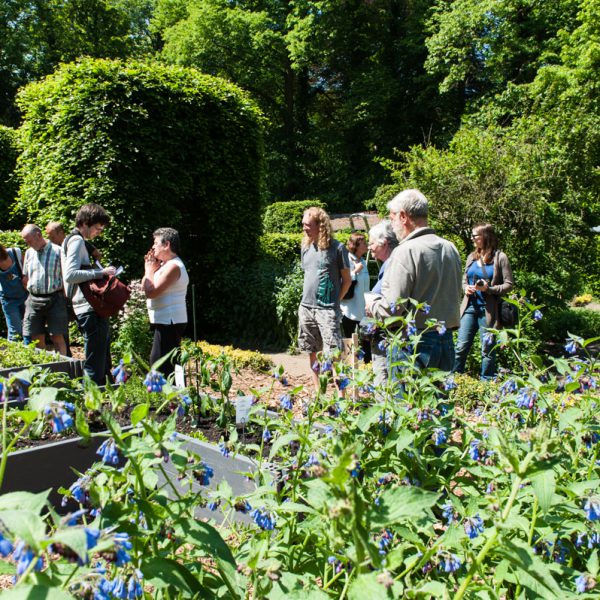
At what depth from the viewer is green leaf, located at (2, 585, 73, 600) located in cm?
76

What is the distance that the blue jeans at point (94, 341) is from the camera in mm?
4586

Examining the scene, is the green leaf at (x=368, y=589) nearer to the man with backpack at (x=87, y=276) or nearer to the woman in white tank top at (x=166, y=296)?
the woman in white tank top at (x=166, y=296)

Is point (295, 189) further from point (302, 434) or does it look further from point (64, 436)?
point (302, 434)

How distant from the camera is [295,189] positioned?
1211 inches

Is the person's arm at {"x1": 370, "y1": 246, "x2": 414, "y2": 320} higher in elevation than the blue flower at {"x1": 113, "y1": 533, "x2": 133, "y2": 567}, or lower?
higher

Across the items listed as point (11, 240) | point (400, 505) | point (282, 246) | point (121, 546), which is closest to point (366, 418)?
point (400, 505)

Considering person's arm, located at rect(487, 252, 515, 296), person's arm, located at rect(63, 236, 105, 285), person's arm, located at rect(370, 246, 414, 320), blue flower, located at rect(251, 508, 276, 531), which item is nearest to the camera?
blue flower, located at rect(251, 508, 276, 531)

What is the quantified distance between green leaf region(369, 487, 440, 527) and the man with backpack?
3.89 meters

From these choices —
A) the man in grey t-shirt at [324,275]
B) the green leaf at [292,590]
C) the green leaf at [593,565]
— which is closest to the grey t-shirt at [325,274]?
the man in grey t-shirt at [324,275]

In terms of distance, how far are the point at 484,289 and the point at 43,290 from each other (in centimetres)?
455

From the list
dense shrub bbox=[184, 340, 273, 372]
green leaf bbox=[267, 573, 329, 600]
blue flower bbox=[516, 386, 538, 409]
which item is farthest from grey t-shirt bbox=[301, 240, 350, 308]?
green leaf bbox=[267, 573, 329, 600]

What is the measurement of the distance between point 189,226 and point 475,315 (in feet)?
17.9

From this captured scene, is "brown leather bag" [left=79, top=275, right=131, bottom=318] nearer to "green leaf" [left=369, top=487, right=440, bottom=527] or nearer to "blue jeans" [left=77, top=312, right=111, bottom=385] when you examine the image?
"blue jeans" [left=77, top=312, right=111, bottom=385]

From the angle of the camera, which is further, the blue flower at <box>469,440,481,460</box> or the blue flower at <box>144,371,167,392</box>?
the blue flower at <box>469,440,481,460</box>
